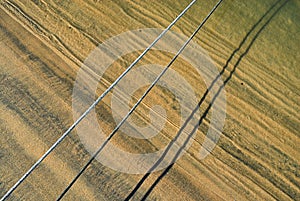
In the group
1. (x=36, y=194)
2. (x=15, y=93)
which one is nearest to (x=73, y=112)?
(x=15, y=93)

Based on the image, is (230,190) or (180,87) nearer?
(230,190)

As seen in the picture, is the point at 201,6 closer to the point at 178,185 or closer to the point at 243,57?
the point at 243,57

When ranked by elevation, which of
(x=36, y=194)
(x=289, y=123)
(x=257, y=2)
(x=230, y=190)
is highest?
(x=257, y=2)

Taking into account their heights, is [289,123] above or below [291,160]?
above

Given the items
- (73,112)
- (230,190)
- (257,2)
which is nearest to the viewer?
(230,190)

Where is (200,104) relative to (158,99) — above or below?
above

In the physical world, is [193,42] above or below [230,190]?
above

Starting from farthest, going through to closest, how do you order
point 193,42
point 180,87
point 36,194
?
point 193,42
point 180,87
point 36,194

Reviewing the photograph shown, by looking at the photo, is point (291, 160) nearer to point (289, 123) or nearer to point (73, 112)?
point (289, 123)

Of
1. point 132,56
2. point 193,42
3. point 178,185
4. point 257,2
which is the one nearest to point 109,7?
point 132,56
